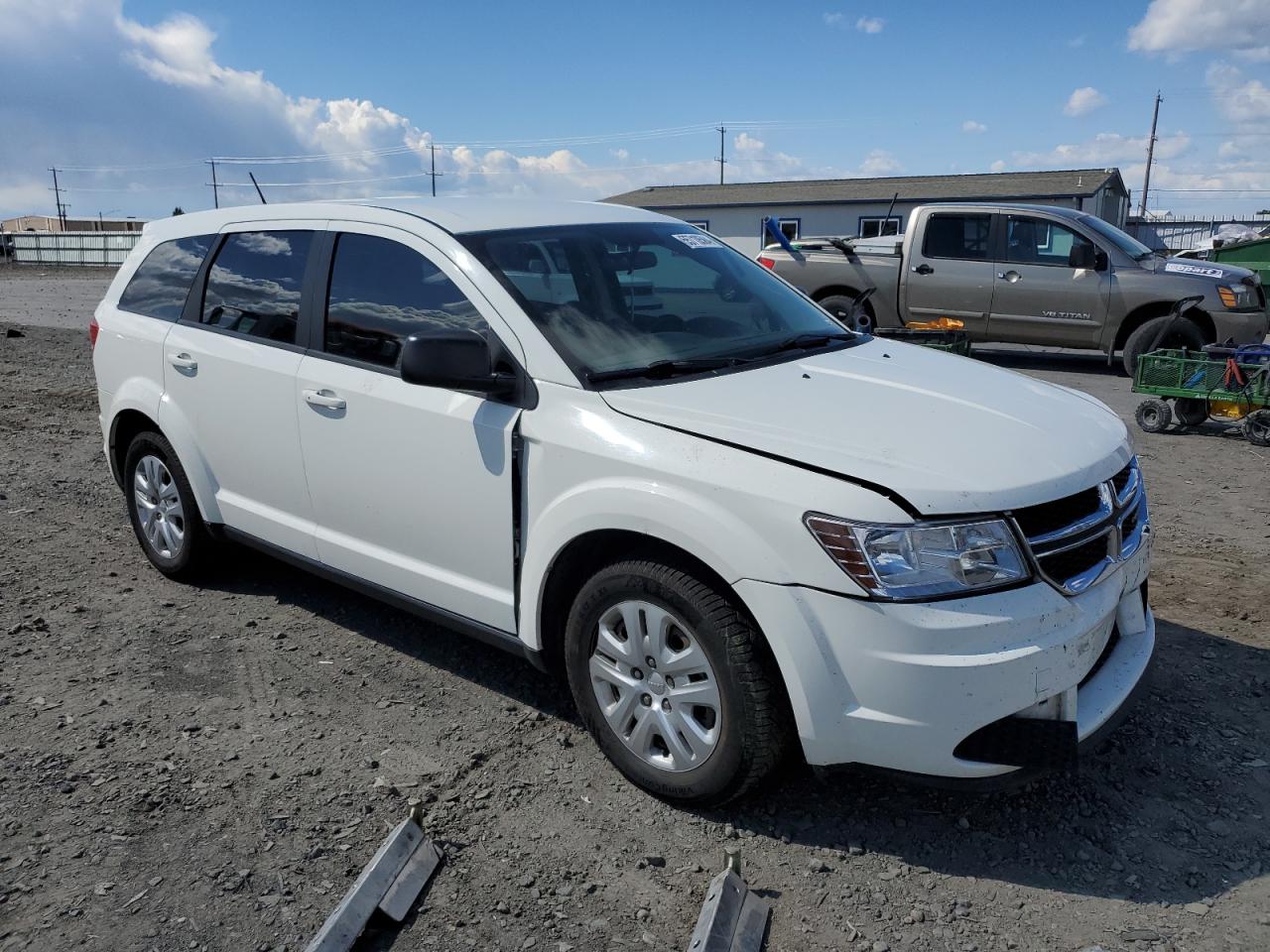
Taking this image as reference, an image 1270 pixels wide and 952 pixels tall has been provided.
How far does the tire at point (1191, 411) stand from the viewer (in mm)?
8656

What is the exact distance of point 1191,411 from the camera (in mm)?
8734

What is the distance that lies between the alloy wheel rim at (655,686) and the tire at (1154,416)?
7.10m

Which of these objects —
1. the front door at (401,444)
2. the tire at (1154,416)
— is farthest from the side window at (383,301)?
the tire at (1154,416)

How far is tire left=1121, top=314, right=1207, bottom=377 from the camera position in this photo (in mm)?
11320

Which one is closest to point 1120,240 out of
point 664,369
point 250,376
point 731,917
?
point 664,369

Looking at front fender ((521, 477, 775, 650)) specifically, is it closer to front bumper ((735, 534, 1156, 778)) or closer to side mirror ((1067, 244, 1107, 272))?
front bumper ((735, 534, 1156, 778))

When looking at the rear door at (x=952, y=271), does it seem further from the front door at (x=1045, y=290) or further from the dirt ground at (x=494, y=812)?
the dirt ground at (x=494, y=812)

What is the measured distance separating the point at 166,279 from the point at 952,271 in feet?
32.8

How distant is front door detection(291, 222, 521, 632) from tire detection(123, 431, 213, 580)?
1.13m

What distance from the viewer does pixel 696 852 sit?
3.05m

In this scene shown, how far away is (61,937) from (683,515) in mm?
1972

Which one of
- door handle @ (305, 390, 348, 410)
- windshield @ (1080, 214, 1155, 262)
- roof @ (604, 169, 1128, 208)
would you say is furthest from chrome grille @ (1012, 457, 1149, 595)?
roof @ (604, 169, 1128, 208)

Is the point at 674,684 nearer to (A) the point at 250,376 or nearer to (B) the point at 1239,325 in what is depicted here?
(A) the point at 250,376

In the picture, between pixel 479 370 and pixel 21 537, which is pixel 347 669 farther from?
pixel 21 537
